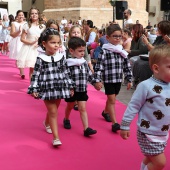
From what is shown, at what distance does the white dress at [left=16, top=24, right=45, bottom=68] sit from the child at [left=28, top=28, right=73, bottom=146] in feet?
12.5

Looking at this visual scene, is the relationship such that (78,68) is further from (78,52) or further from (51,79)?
(51,79)

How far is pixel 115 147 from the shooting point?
425 cm

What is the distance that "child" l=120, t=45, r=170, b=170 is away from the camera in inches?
108

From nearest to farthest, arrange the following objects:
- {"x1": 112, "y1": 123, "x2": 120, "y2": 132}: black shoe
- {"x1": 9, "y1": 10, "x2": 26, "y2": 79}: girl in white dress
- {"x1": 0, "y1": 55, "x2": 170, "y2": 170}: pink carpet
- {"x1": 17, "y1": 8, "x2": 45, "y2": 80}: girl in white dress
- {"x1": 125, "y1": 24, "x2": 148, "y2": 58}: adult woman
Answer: {"x1": 0, "y1": 55, "x2": 170, "y2": 170}: pink carpet < {"x1": 112, "y1": 123, "x2": 120, "y2": 132}: black shoe < {"x1": 17, "y1": 8, "x2": 45, "y2": 80}: girl in white dress < {"x1": 125, "y1": 24, "x2": 148, "y2": 58}: adult woman < {"x1": 9, "y1": 10, "x2": 26, "y2": 79}: girl in white dress

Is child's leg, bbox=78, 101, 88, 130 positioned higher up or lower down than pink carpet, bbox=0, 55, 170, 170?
higher up

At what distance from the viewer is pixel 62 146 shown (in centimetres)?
424

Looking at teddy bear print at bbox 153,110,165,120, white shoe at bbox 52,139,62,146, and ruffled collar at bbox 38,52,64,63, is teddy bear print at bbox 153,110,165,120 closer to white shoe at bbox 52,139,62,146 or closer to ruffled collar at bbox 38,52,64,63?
white shoe at bbox 52,139,62,146

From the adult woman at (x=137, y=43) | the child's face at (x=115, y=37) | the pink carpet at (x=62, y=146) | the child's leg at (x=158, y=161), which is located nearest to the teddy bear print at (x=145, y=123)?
the child's leg at (x=158, y=161)

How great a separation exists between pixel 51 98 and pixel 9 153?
80 centimetres

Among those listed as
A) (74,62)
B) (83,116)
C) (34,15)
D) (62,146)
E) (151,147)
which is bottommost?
(62,146)

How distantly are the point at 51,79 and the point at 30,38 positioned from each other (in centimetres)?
418

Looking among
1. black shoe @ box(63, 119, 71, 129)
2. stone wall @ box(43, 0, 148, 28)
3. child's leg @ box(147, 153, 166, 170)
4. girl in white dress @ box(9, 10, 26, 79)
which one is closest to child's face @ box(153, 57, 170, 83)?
child's leg @ box(147, 153, 166, 170)

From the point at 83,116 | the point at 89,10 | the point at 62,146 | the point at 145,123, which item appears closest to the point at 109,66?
the point at 83,116

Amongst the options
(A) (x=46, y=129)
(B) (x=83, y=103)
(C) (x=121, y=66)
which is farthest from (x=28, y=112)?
(C) (x=121, y=66)
